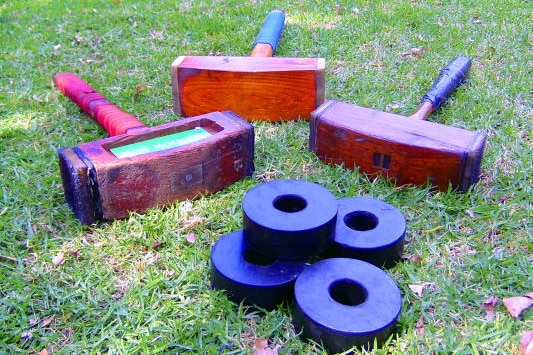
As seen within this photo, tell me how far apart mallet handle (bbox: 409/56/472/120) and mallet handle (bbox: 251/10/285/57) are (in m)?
1.27

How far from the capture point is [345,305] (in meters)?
1.94

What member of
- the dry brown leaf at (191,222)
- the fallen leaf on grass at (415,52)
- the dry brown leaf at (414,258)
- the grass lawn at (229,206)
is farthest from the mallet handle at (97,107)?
the fallen leaf on grass at (415,52)

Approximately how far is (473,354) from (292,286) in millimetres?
703

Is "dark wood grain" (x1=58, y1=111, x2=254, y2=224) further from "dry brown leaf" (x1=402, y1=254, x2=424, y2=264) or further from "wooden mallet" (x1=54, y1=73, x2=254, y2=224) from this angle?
"dry brown leaf" (x1=402, y1=254, x2=424, y2=264)

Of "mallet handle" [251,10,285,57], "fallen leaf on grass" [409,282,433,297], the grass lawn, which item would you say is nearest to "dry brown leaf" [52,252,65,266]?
the grass lawn

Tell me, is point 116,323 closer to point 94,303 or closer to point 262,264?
point 94,303

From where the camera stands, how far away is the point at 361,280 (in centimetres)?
201

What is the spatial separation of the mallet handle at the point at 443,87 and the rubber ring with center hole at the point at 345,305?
135cm

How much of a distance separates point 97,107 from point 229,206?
4.03 ft

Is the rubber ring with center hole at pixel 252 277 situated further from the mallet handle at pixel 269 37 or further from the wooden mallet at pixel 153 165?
the mallet handle at pixel 269 37

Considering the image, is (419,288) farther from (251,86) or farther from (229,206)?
(251,86)

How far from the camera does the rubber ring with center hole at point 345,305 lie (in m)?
1.84

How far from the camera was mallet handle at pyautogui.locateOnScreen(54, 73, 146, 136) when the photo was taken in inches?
118

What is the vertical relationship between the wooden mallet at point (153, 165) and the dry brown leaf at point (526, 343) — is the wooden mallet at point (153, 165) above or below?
above
